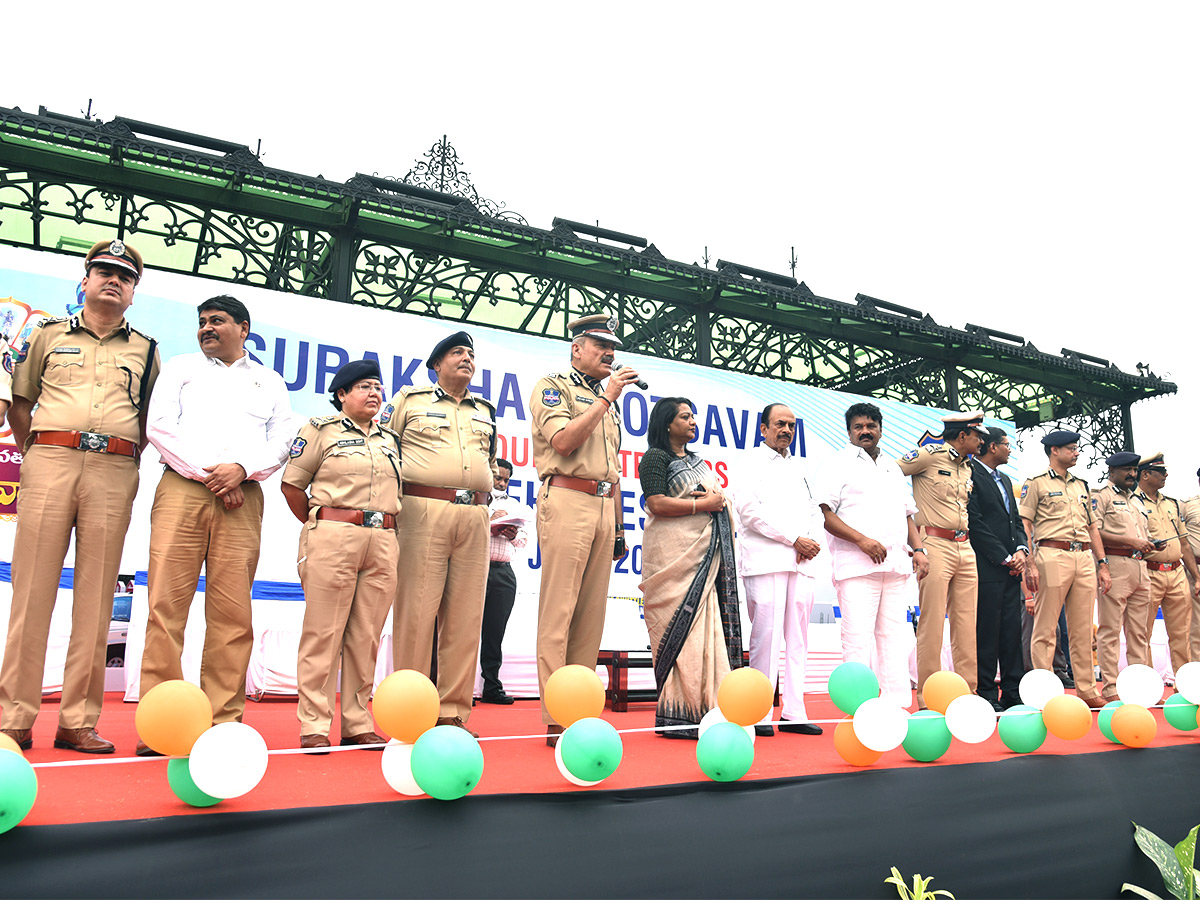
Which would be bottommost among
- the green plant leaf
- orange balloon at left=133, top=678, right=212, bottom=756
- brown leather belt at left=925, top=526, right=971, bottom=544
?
the green plant leaf

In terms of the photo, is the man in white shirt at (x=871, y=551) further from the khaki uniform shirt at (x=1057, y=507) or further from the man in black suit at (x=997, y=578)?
the khaki uniform shirt at (x=1057, y=507)

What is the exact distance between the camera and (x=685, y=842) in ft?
6.69

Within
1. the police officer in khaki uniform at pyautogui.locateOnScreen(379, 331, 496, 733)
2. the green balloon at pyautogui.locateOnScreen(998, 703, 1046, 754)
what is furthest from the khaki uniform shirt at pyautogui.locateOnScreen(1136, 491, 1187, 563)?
the police officer in khaki uniform at pyautogui.locateOnScreen(379, 331, 496, 733)

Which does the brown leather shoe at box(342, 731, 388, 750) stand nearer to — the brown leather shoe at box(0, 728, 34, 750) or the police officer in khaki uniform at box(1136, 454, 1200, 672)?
the brown leather shoe at box(0, 728, 34, 750)

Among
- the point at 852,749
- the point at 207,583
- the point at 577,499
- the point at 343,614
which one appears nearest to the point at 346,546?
the point at 343,614

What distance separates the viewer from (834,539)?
13.9ft

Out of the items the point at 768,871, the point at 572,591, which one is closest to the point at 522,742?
the point at 572,591

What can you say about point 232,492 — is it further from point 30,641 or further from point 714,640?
point 714,640

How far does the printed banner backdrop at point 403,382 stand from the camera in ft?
15.7

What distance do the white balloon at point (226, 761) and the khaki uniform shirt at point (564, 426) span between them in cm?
164

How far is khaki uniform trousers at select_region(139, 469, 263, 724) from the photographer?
280 centimetres

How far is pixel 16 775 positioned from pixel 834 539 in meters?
3.48

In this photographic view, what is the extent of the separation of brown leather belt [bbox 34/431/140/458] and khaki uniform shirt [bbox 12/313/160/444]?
15mm

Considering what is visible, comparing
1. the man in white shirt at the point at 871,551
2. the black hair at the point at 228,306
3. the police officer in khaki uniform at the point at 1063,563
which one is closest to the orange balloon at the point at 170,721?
the black hair at the point at 228,306
